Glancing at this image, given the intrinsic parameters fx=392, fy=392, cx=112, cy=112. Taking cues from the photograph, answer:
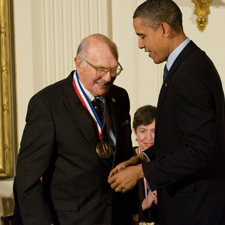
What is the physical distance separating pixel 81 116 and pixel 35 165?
0.39m

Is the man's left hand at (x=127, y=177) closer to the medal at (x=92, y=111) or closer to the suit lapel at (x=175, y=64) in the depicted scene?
the medal at (x=92, y=111)

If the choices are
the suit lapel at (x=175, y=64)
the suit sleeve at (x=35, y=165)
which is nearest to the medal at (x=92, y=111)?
the suit sleeve at (x=35, y=165)

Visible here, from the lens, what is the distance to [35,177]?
221 centimetres

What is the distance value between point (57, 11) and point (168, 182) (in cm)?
296

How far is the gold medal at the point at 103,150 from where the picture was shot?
7.57ft

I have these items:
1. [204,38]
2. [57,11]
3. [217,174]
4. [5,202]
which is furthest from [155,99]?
[217,174]

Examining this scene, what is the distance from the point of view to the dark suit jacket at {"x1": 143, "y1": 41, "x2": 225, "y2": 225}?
1.98 m

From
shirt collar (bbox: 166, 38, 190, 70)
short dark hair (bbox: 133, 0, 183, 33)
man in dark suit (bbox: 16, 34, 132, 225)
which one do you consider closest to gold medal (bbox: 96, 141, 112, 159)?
man in dark suit (bbox: 16, 34, 132, 225)

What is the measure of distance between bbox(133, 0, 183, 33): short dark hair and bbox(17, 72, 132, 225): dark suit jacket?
2.08 ft

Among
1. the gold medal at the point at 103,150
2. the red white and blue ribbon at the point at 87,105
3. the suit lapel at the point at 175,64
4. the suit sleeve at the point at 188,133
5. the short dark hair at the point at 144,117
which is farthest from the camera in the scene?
the short dark hair at the point at 144,117

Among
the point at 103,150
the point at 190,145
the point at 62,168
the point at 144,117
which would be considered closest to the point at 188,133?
the point at 190,145

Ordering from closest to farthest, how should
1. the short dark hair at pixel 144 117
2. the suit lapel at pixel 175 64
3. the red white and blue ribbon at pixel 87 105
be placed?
the suit lapel at pixel 175 64
the red white and blue ribbon at pixel 87 105
the short dark hair at pixel 144 117

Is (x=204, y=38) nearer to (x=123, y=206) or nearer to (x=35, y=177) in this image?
(x=123, y=206)

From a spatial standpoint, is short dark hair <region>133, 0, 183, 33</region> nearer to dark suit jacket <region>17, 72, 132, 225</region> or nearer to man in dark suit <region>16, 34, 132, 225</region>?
man in dark suit <region>16, 34, 132, 225</region>
